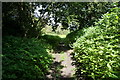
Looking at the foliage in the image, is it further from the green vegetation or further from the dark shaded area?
the dark shaded area

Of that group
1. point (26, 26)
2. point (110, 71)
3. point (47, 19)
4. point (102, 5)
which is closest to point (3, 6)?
point (26, 26)

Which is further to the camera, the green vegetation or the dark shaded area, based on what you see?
the dark shaded area

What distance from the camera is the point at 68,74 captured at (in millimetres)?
5285

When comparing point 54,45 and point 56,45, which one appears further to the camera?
point 56,45

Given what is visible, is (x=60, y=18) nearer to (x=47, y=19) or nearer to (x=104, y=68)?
(x=47, y=19)

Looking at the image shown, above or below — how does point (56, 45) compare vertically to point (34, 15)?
below

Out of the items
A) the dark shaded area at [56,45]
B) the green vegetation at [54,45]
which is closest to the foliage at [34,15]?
the green vegetation at [54,45]

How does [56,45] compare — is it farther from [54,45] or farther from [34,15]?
[34,15]

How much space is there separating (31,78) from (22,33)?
7.38m

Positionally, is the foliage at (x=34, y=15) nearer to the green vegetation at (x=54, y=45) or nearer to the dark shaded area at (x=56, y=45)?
the green vegetation at (x=54, y=45)

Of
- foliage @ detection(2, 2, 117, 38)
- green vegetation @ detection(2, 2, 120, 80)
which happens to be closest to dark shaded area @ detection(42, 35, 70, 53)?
green vegetation @ detection(2, 2, 120, 80)

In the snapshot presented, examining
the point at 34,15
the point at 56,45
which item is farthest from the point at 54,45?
the point at 34,15

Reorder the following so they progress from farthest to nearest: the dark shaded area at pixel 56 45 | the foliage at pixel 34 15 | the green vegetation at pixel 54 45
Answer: the dark shaded area at pixel 56 45 < the foliage at pixel 34 15 < the green vegetation at pixel 54 45

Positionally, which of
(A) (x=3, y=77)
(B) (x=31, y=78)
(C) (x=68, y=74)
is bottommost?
(C) (x=68, y=74)
